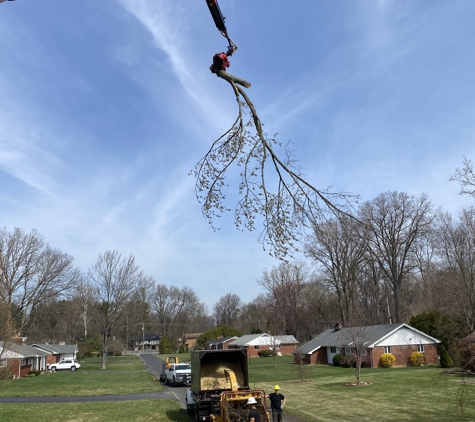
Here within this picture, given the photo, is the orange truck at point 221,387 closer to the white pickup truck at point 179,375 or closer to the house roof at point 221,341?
the white pickup truck at point 179,375

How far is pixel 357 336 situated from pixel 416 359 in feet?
37.7

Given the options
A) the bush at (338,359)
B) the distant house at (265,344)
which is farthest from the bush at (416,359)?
the distant house at (265,344)

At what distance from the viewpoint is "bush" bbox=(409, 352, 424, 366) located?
1485 inches

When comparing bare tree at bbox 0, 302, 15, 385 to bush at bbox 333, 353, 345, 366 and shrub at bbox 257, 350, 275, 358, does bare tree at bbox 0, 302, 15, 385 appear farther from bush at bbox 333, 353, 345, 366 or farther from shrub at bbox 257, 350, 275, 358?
shrub at bbox 257, 350, 275, 358

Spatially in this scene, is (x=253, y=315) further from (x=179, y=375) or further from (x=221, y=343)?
(x=179, y=375)

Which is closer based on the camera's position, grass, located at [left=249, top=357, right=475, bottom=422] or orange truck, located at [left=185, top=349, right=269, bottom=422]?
orange truck, located at [left=185, top=349, right=269, bottom=422]

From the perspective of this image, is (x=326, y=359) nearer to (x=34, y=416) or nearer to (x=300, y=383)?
(x=300, y=383)

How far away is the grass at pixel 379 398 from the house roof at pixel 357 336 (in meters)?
3.21

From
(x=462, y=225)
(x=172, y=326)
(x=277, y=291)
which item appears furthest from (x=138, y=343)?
(x=462, y=225)

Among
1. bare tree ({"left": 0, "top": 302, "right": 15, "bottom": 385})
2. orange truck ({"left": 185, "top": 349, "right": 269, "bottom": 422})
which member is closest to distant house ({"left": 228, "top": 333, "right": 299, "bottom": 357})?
bare tree ({"left": 0, "top": 302, "right": 15, "bottom": 385})

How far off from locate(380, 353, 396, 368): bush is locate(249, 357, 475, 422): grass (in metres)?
4.01

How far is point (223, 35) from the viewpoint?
5.41 meters

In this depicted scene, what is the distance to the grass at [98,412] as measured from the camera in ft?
56.4

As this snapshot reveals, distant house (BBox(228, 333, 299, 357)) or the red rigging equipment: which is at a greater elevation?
the red rigging equipment
